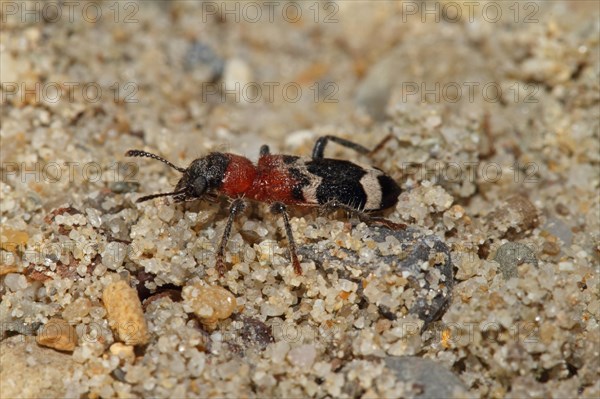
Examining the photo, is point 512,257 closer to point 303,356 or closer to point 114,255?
point 303,356

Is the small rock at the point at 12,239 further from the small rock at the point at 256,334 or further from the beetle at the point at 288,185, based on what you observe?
the small rock at the point at 256,334

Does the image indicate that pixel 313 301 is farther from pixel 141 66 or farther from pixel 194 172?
pixel 141 66


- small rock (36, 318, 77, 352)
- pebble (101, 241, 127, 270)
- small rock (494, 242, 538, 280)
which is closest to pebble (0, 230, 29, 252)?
pebble (101, 241, 127, 270)

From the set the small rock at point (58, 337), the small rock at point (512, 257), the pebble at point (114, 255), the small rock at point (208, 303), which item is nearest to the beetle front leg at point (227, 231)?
the small rock at point (208, 303)

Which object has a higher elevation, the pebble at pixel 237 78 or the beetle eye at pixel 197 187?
the pebble at pixel 237 78

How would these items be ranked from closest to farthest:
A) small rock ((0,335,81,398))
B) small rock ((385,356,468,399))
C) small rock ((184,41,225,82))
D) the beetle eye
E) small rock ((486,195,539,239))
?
small rock ((385,356,468,399)) < small rock ((0,335,81,398)) < the beetle eye < small rock ((486,195,539,239)) < small rock ((184,41,225,82))

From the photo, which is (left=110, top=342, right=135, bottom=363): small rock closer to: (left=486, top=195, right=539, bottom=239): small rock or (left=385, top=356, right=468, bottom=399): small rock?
(left=385, top=356, right=468, bottom=399): small rock
